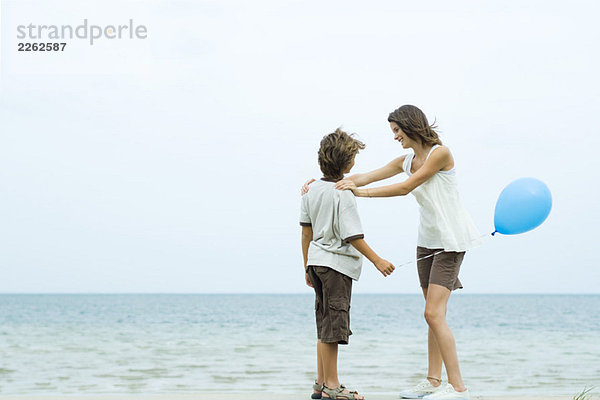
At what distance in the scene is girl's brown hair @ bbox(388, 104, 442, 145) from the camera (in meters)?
3.73

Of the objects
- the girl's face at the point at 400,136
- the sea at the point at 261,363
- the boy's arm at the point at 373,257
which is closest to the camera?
the boy's arm at the point at 373,257

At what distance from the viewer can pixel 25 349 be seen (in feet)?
43.6

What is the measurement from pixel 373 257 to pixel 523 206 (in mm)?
1010

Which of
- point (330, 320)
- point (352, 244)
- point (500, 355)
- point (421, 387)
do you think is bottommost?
point (500, 355)

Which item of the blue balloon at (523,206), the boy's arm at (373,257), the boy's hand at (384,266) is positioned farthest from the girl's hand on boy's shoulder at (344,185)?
the blue balloon at (523,206)

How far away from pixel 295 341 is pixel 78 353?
4542 mm

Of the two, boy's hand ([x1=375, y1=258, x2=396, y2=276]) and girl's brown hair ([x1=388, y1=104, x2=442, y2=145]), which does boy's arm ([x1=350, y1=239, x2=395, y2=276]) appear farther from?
girl's brown hair ([x1=388, y1=104, x2=442, y2=145])

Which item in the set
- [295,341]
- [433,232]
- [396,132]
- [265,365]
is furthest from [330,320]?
[295,341]

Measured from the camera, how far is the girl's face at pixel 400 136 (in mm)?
3793

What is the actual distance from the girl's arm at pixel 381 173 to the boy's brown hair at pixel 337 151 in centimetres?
35

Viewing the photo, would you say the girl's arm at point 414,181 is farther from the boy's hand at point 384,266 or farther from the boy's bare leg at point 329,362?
the boy's bare leg at point 329,362

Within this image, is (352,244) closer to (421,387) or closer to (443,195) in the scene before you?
(443,195)

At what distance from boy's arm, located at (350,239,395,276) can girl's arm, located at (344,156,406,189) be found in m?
0.55

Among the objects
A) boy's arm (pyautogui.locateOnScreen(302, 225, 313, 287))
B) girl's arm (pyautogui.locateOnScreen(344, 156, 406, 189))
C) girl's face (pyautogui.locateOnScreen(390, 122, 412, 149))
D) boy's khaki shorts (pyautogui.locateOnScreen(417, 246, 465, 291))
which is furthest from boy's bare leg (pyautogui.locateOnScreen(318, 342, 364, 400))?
girl's face (pyautogui.locateOnScreen(390, 122, 412, 149))
